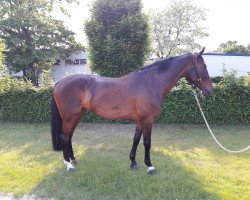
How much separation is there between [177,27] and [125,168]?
34.2m

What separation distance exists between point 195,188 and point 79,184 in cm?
183

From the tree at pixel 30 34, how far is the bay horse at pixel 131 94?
20.8 metres

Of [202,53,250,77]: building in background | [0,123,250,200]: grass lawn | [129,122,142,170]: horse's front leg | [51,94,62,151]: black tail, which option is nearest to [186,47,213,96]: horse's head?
[129,122,142,170]: horse's front leg

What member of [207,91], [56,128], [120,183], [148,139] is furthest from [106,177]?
[207,91]

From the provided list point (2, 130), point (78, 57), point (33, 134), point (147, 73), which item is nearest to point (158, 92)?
point (147, 73)

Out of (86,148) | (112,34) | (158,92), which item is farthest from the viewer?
(112,34)

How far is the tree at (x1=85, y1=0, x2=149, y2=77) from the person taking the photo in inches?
399

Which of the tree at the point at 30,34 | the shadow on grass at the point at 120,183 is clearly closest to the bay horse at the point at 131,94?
the shadow on grass at the point at 120,183

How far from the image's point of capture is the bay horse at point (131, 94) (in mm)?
4855

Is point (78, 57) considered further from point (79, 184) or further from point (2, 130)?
point (79, 184)

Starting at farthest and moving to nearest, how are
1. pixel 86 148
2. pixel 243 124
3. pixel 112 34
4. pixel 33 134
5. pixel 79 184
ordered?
pixel 112 34, pixel 243 124, pixel 33 134, pixel 86 148, pixel 79 184

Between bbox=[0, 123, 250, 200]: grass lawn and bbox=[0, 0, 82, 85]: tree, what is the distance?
18.4 m

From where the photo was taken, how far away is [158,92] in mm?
4926

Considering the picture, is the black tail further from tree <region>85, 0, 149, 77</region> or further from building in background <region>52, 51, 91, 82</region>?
building in background <region>52, 51, 91, 82</region>
